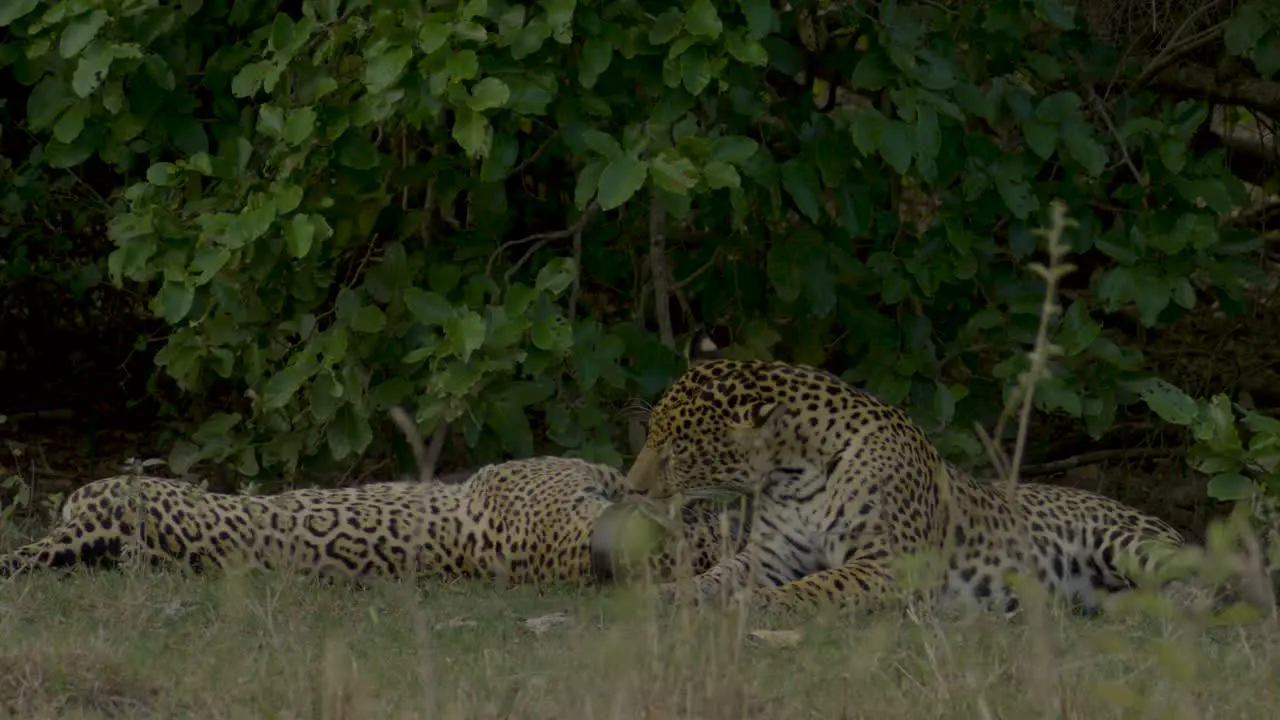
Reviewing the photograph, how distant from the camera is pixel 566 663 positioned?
18.5ft

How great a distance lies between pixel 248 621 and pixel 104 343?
6039 mm

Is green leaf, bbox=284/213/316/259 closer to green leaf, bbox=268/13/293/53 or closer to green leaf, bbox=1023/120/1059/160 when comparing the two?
green leaf, bbox=268/13/293/53

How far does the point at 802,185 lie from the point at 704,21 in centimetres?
93

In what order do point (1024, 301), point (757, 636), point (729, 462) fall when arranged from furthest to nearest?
point (1024, 301)
point (729, 462)
point (757, 636)

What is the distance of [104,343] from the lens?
12.4 m

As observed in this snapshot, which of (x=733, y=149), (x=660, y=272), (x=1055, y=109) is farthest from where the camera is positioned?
(x=660, y=272)

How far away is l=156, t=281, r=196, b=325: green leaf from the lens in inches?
334

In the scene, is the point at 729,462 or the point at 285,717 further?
the point at 729,462

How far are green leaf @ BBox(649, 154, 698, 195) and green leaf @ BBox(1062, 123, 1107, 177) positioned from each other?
1.65 meters

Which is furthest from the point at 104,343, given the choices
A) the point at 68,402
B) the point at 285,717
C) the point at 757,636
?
the point at 285,717

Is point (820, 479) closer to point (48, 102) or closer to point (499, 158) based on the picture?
point (499, 158)

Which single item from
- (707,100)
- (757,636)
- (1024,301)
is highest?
(707,100)

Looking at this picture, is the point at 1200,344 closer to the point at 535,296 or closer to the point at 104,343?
the point at 535,296

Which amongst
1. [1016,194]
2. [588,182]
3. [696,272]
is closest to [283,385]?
[588,182]
